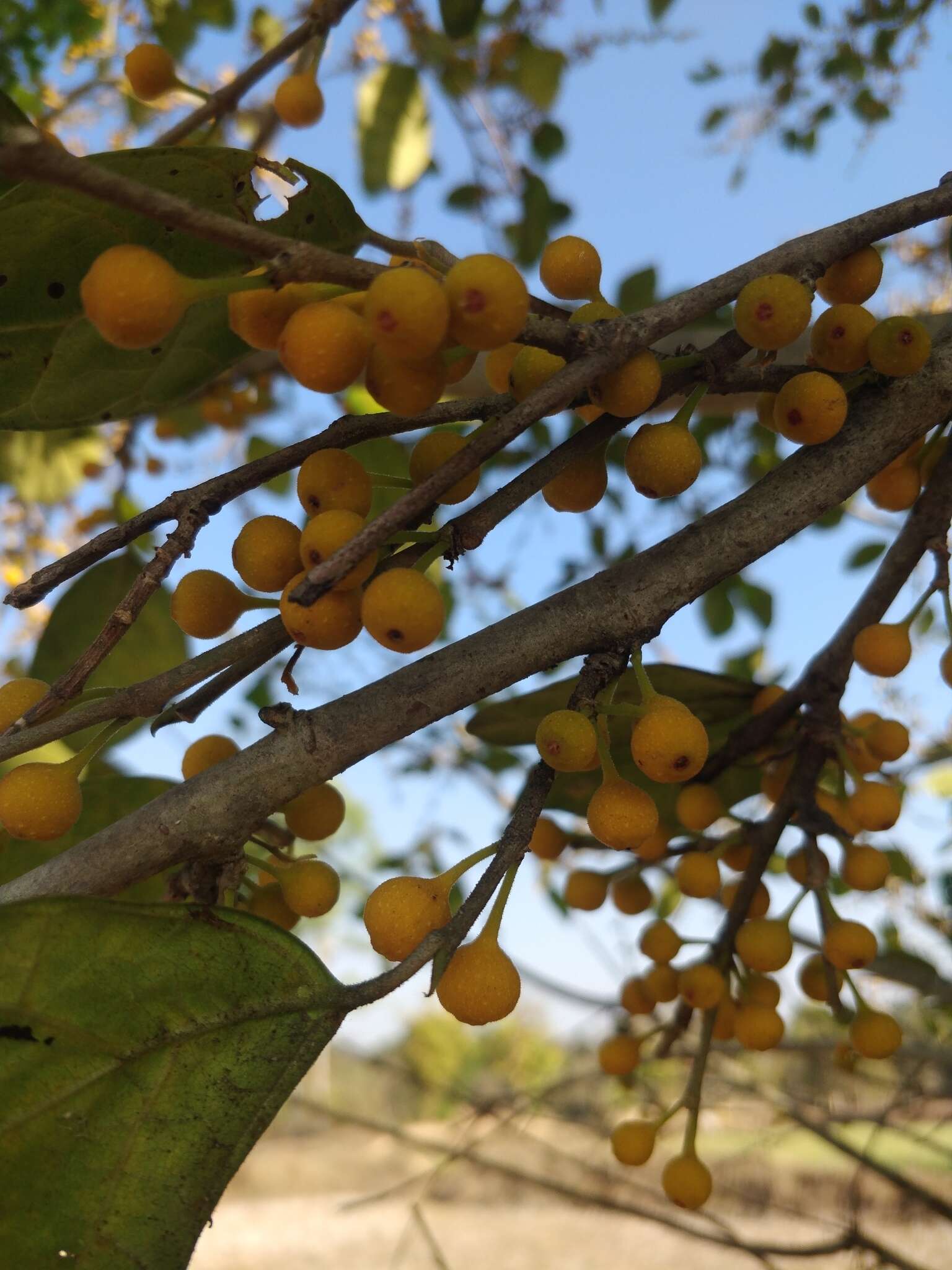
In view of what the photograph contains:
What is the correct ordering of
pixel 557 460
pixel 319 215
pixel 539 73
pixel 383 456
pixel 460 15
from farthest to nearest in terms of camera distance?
pixel 539 73
pixel 460 15
pixel 383 456
pixel 319 215
pixel 557 460

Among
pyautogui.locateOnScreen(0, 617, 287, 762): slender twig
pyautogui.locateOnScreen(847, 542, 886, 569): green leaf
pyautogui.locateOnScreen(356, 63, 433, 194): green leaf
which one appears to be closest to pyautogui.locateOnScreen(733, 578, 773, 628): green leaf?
pyautogui.locateOnScreen(847, 542, 886, 569): green leaf

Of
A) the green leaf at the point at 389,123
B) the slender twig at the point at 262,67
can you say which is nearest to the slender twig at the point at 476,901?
the slender twig at the point at 262,67

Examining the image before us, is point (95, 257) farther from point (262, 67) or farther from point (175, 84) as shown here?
point (175, 84)

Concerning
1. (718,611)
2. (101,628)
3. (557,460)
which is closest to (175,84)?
(101,628)

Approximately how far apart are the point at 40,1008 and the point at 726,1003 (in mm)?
880

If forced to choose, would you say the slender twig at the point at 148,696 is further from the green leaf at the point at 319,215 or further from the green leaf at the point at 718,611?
the green leaf at the point at 718,611

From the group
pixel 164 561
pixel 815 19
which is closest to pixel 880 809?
pixel 164 561

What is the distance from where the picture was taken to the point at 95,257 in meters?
0.88

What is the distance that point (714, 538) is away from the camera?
34.0 inches

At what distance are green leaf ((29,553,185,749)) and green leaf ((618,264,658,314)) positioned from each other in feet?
4.27

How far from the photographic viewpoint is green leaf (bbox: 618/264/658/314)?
8.03ft

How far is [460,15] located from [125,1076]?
2.22 meters

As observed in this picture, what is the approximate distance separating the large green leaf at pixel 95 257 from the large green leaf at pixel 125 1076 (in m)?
0.55

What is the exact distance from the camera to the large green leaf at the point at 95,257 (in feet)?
2.78
